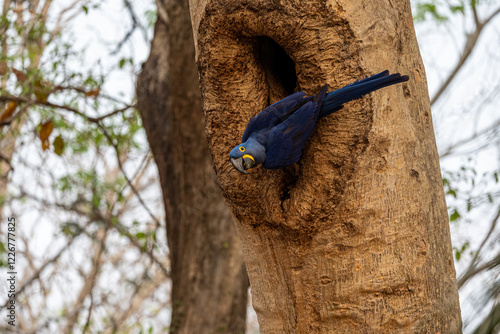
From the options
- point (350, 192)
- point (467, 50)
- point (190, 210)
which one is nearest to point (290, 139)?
point (350, 192)

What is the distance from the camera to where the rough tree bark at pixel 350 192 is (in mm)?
1632

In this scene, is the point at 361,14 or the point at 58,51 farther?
the point at 58,51

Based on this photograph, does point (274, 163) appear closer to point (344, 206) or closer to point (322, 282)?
point (344, 206)

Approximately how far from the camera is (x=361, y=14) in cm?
168

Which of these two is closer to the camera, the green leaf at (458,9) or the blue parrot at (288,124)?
the blue parrot at (288,124)

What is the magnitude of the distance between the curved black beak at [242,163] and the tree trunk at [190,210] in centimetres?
181

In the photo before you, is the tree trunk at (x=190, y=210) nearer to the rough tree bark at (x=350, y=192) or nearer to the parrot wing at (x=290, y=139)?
the rough tree bark at (x=350, y=192)

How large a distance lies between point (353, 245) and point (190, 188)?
6.90ft

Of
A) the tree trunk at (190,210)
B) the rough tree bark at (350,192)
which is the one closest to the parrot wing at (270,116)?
the rough tree bark at (350,192)

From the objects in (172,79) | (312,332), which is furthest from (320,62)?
(172,79)

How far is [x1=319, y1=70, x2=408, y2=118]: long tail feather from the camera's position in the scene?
159 centimetres

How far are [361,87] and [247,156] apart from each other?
46 centimetres

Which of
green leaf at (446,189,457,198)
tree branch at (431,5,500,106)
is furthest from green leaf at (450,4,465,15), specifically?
green leaf at (446,189,457,198)

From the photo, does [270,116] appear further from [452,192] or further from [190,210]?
[452,192]
